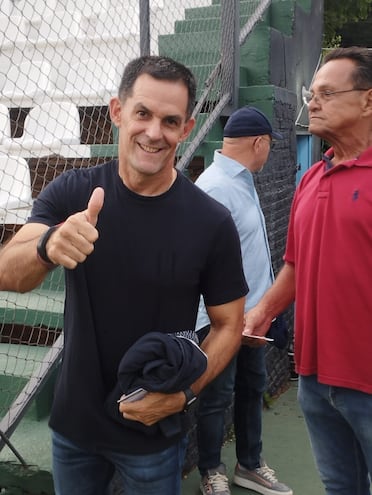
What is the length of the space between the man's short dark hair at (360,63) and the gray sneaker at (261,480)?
2.35 meters

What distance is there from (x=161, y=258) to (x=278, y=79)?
11.7 ft

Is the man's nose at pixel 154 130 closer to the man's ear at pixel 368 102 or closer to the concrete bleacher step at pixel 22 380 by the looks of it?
the man's ear at pixel 368 102

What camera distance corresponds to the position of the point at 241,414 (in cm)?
358

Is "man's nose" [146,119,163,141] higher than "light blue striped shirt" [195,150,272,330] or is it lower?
higher

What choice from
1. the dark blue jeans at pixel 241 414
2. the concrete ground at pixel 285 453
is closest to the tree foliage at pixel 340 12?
the concrete ground at pixel 285 453

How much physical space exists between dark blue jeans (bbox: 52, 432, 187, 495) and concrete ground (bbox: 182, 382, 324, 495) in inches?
65.2

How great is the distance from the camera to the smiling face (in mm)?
1861

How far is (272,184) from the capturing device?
4.75 metres

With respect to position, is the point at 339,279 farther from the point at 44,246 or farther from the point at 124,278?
the point at 44,246

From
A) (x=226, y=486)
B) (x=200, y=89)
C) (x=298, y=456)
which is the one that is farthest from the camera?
(x=200, y=89)

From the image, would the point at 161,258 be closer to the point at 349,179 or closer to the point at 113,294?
the point at 113,294

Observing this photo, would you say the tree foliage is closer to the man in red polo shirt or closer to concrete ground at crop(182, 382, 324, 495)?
concrete ground at crop(182, 382, 324, 495)

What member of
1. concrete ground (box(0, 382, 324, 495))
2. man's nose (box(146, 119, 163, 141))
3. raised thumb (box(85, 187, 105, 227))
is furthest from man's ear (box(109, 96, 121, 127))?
concrete ground (box(0, 382, 324, 495))

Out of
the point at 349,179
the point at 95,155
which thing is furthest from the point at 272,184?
the point at 349,179
